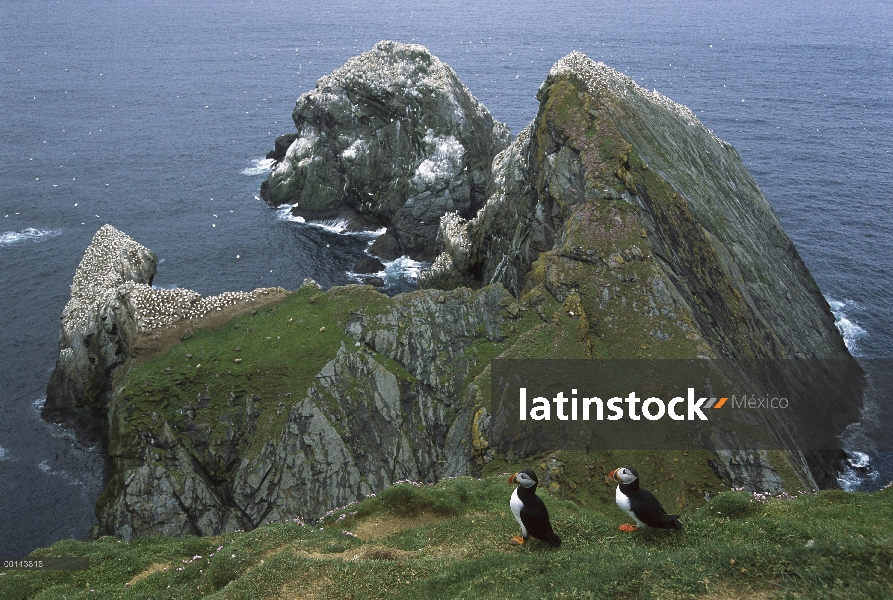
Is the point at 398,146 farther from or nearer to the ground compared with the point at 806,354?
farther from the ground

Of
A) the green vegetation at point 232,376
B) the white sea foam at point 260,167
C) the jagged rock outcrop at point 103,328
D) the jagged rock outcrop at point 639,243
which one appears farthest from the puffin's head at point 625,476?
the white sea foam at point 260,167

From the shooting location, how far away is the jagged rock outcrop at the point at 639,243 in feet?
171

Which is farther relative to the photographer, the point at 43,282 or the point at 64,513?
the point at 43,282

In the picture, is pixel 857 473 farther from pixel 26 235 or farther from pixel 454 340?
pixel 26 235

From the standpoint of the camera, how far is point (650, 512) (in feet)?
74.6

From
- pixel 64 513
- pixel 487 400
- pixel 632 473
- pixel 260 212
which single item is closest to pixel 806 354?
pixel 487 400

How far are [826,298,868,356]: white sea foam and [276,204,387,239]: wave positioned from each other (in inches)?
2295

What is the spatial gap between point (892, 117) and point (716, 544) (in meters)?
144

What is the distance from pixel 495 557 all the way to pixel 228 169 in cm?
10552

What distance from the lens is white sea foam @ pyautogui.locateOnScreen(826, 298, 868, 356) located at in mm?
72438

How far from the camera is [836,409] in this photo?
6225 centimetres

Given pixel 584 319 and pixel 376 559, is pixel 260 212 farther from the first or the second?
pixel 376 559

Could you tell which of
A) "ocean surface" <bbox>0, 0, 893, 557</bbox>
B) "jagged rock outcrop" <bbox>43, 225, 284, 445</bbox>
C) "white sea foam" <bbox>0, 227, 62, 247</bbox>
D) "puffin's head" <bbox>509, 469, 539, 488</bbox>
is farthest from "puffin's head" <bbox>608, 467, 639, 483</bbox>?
"white sea foam" <bbox>0, 227, 62, 247</bbox>

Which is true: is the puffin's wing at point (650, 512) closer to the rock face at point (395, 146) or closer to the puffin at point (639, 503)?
the puffin at point (639, 503)
